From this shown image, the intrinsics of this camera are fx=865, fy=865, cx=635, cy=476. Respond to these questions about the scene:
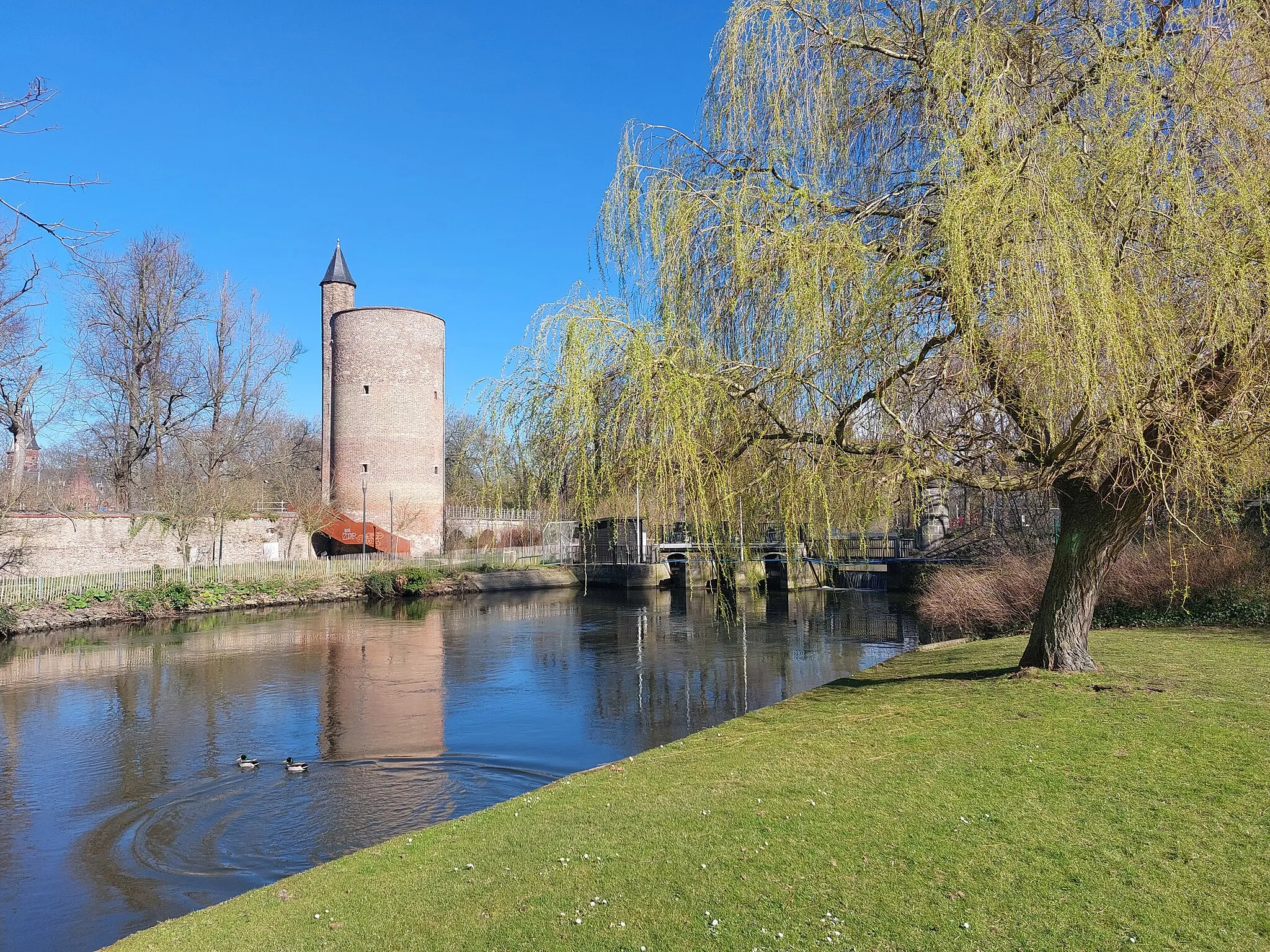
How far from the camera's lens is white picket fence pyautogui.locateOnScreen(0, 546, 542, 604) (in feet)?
76.3

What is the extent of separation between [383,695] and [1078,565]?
1028cm

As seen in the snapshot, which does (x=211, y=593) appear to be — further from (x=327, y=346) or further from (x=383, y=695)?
(x=327, y=346)

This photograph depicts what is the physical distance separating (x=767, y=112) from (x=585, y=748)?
7.02 metres

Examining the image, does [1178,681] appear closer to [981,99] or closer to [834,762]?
[834,762]

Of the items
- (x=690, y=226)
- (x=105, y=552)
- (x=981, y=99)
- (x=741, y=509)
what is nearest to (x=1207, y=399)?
(x=981, y=99)

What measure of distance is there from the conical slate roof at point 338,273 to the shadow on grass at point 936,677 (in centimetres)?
3904

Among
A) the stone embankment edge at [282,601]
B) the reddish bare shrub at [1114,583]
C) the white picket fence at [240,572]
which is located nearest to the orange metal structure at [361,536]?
the white picket fence at [240,572]

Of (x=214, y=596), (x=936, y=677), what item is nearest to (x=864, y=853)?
(x=936, y=677)

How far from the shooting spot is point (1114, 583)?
14.1m

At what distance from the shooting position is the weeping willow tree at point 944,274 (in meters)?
5.73

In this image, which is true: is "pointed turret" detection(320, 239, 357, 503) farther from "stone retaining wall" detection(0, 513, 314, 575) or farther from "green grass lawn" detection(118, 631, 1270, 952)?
"green grass lawn" detection(118, 631, 1270, 952)

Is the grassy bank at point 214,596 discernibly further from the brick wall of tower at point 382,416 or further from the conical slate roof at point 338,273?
the conical slate roof at point 338,273

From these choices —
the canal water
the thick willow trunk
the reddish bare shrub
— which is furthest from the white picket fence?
the thick willow trunk

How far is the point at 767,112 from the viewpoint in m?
7.36
